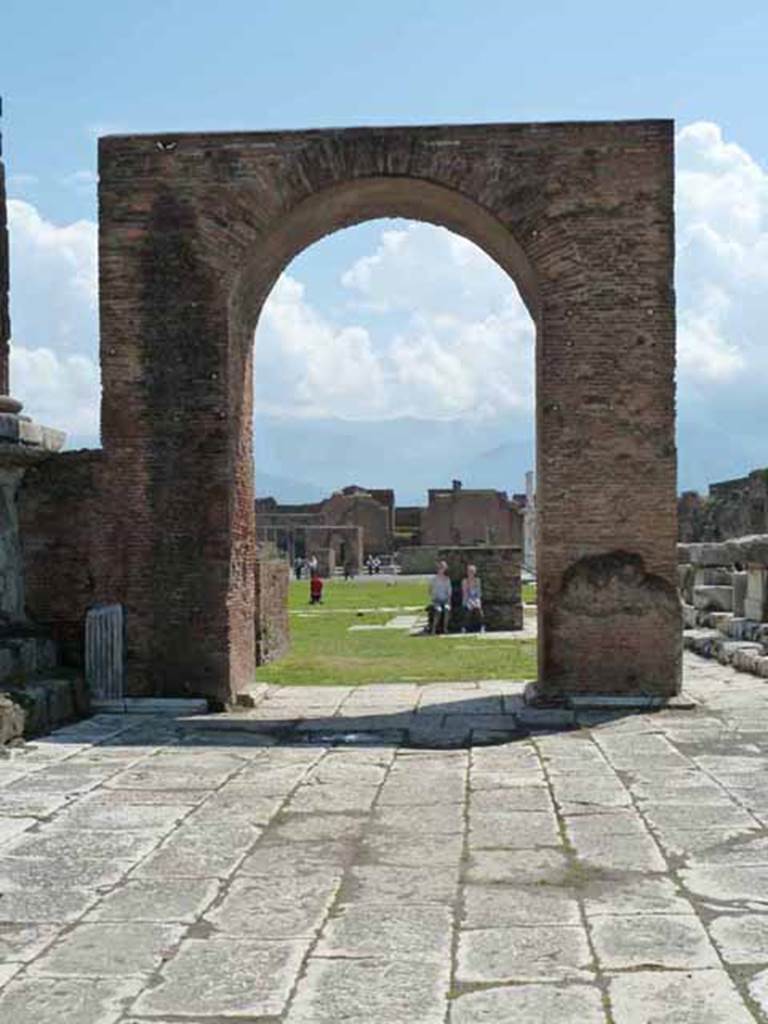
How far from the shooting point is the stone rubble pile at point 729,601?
13391 millimetres

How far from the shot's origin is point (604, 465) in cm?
1080

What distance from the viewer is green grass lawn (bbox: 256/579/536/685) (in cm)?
1345

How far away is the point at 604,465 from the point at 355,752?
3466mm

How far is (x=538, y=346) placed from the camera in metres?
11.4

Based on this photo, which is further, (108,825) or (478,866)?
(108,825)

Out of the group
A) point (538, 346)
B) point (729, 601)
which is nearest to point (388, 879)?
point (538, 346)

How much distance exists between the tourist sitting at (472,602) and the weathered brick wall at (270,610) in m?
4.08

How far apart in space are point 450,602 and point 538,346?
30.3ft

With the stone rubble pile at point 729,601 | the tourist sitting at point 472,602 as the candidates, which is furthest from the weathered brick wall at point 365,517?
the stone rubble pile at point 729,601

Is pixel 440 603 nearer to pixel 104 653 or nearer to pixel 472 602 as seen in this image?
pixel 472 602

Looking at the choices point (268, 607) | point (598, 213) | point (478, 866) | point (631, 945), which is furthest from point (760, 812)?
point (268, 607)

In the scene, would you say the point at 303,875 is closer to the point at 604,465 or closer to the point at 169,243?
the point at 604,465

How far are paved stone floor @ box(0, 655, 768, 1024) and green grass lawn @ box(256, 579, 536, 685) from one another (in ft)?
13.5

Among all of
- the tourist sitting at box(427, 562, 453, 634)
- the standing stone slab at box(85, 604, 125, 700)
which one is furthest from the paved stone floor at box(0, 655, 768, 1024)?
the tourist sitting at box(427, 562, 453, 634)
